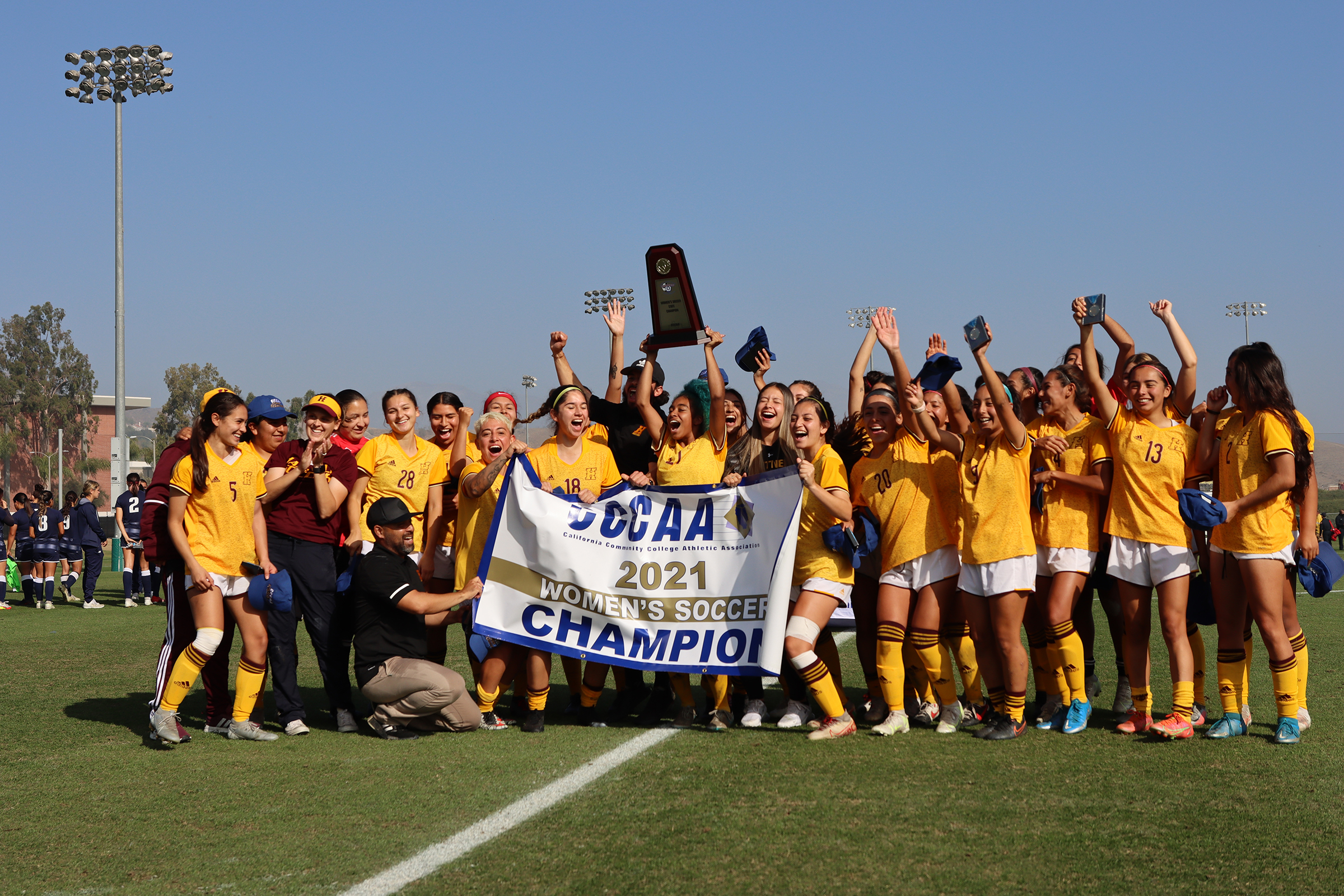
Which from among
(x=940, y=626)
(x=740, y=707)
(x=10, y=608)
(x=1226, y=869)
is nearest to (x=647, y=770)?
(x=740, y=707)

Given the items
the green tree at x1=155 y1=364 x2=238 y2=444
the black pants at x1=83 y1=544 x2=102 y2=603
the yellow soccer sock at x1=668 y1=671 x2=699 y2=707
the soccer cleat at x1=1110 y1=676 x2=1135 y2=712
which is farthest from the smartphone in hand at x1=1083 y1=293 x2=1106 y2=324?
the green tree at x1=155 y1=364 x2=238 y2=444

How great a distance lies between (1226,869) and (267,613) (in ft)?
17.6

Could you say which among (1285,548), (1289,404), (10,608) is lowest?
(10,608)

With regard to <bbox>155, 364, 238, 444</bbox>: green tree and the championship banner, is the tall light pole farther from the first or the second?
<bbox>155, 364, 238, 444</bbox>: green tree

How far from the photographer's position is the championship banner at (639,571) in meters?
6.65

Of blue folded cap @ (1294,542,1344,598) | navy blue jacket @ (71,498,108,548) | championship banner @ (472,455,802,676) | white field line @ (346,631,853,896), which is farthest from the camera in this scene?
navy blue jacket @ (71,498,108,548)

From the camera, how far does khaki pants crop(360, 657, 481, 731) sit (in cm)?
659

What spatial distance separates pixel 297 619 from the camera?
22.9 ft

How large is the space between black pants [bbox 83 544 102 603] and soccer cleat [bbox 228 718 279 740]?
40.1ft

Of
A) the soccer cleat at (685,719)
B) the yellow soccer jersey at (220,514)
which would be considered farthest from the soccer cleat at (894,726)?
the yellow soccer jersey at (220,514)

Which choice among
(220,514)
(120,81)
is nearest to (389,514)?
(220,514)

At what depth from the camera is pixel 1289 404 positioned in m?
6.11

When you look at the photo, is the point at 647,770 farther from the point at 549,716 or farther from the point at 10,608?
the point at 10,608

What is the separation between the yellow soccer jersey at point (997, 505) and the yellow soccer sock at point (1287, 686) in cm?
145
